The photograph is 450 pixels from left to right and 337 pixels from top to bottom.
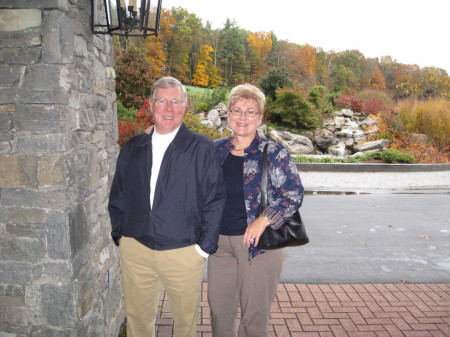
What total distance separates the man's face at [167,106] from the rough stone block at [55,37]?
0.61 m

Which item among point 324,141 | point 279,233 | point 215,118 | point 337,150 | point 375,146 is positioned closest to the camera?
point 279,233

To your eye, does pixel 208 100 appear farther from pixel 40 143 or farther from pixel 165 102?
pixel 40 143

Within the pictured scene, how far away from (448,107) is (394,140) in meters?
3.05

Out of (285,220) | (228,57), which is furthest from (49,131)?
(228,57)

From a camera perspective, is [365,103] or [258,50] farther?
[258,50]

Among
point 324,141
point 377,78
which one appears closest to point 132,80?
point 324,141

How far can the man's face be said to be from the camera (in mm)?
2289

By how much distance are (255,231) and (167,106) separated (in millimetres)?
1038

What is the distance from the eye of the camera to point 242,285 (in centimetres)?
232

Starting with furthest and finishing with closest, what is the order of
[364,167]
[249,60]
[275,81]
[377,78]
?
1. [377,78]
2. [249,60]
3. [275,81]
4. [364,167]

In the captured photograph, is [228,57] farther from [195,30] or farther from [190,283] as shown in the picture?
[190,283]

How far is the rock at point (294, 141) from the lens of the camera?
14547 millimetres

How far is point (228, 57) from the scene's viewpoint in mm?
35531

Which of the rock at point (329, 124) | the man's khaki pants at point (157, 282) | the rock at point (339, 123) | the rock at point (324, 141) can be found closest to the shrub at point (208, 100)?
the rock at point (324, 141)
